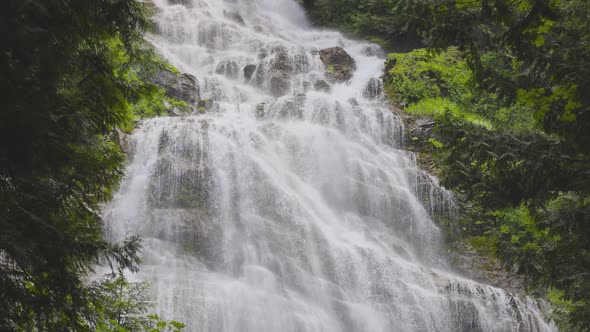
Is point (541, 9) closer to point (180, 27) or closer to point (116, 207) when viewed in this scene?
point (116, 207)

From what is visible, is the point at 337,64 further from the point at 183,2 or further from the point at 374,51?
the point at 183,2

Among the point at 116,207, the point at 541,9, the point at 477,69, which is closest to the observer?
the point at 541,9

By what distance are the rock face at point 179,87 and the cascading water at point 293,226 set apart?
0.68 meters

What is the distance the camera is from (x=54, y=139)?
3.56 metres

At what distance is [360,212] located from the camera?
12703 millimetres

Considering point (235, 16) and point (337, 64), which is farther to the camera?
point (235, 16)

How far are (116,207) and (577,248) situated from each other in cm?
851

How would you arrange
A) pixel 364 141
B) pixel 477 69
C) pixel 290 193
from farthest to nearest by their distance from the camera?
1. pixel 364 141
2. pixel 290 193
3. pixel 477 69

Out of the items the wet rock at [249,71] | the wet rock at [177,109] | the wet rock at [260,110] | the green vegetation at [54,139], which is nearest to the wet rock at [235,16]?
the wet rock at [249,71]

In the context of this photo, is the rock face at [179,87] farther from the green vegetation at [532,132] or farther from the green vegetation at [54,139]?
the green vegetation at [54,139]

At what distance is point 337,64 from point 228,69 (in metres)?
4.77

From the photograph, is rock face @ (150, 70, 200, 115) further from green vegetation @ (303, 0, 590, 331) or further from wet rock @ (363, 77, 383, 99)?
green vegetation @ (303, 0, 590, 331)

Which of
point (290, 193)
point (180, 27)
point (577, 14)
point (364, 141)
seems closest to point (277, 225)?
point (290, 193)

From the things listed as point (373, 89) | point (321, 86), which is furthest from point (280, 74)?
point (373, 89)
